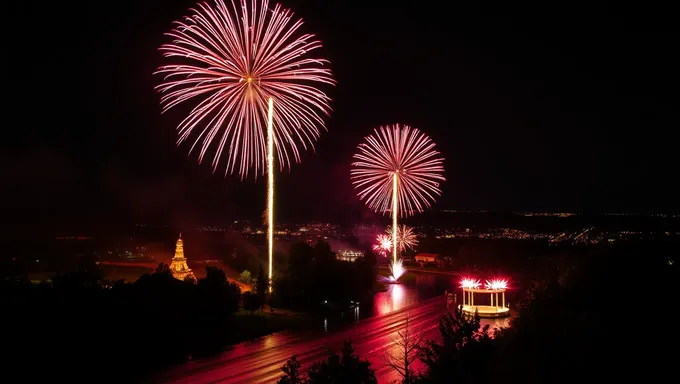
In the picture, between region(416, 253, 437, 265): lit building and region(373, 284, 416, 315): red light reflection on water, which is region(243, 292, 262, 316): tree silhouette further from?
region(416, 253, 437, 265): lit building

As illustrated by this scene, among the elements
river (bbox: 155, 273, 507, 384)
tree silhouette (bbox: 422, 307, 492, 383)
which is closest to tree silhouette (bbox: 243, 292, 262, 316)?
river (bbox: 155, 273, 507, 384)

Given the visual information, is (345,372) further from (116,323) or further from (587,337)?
(116,323)

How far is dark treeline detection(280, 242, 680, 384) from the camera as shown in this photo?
8.05m

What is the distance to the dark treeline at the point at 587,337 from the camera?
8.05 m

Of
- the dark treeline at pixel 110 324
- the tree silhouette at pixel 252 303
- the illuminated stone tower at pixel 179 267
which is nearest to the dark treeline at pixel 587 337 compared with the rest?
the dark treeline at pixel 110 324

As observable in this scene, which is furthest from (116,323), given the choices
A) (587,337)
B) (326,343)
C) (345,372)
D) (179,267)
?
(587,337)

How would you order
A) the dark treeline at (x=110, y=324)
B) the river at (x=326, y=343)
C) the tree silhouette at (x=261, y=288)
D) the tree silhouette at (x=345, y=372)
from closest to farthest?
the tree silhouette at (x=345, y=372), the river at (x=326, y=343), the dark treeline at (x=110, y=324), the tree silhouette at (x=261, y=288)

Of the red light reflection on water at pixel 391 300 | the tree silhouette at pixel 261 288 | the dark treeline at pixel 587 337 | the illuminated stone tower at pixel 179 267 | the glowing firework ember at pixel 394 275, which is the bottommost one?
the red light reflection on water at pixel 391 300

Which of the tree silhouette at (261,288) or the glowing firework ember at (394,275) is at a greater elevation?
the tree silhouette at (261,288)

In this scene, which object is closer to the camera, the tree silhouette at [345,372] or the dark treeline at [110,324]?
the tree silhouette at [345,372]

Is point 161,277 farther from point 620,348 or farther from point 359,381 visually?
point 620,348

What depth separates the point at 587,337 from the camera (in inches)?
335

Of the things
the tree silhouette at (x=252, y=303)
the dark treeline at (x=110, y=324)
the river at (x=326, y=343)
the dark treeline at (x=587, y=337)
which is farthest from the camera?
the tree silhouette at (x=252, y=303)

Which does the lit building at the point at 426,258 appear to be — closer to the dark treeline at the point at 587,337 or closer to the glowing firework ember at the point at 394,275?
the glowing firework ember at the point at 394,275
